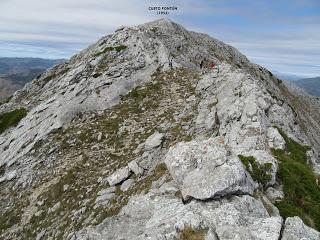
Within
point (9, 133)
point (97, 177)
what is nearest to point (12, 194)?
point (97, 177)

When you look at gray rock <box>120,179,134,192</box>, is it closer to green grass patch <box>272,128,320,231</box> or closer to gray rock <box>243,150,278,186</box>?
gray rock <box>243,150,278,186</box>

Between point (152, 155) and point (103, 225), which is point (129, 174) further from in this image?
point (103, 225)

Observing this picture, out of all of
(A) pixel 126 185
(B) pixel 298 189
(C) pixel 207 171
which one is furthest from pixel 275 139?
(A) pixel 126 185

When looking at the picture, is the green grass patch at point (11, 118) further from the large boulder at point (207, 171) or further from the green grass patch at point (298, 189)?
→ the green grass patch at point (298, 189)

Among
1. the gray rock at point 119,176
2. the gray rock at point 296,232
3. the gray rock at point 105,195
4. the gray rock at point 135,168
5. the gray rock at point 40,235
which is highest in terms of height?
the gray rock at point 296,232

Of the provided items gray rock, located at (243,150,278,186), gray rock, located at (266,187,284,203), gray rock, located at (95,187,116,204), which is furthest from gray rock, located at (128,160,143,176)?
gray rock, located at (266,187,284,203)

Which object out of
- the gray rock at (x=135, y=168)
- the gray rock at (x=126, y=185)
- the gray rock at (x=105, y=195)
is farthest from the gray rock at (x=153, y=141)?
the gray rock at (x=105, y=195)

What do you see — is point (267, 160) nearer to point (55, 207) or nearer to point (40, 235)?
point (55, 207)
